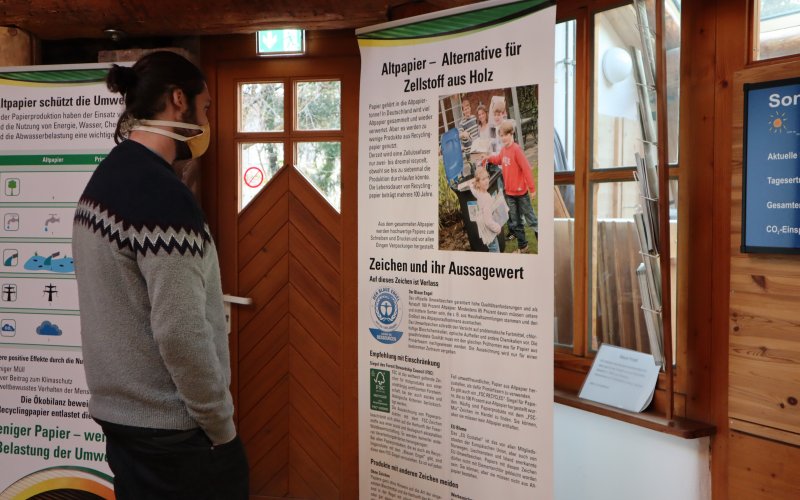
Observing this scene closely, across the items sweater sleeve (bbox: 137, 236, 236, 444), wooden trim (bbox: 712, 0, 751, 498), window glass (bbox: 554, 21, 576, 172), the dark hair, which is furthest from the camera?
window glass (bbox: 554, 21, 576, 172)

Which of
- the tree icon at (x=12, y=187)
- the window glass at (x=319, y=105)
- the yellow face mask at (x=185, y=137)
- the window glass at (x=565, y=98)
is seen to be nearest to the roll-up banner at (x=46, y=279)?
the tree icon at (x=12, y=187)

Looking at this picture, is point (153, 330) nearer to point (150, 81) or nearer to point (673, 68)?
point (150, 81)

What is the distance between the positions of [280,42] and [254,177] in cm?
73

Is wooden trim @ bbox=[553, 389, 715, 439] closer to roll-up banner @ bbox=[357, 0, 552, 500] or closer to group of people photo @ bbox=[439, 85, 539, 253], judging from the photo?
roll-up banner @ bbox=[357, 0, 552, 500]

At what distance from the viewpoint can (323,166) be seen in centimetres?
402

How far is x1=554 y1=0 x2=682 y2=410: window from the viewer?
283 cm

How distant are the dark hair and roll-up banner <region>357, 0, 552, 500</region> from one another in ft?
3.84

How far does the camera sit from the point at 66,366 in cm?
355

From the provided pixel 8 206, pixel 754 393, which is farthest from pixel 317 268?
pixel 754 393

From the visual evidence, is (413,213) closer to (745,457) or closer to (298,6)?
(298,6)

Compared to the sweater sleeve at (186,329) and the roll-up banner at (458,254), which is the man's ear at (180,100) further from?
the roll-up banner at (458,254)

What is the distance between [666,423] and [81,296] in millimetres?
1997

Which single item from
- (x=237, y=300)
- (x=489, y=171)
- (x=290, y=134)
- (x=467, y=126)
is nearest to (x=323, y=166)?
(x=290, y=134)

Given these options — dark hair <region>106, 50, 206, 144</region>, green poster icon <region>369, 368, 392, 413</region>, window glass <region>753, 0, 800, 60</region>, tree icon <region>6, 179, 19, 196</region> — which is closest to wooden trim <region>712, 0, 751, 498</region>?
window glass <region>753, 0, 800, 60</region>
